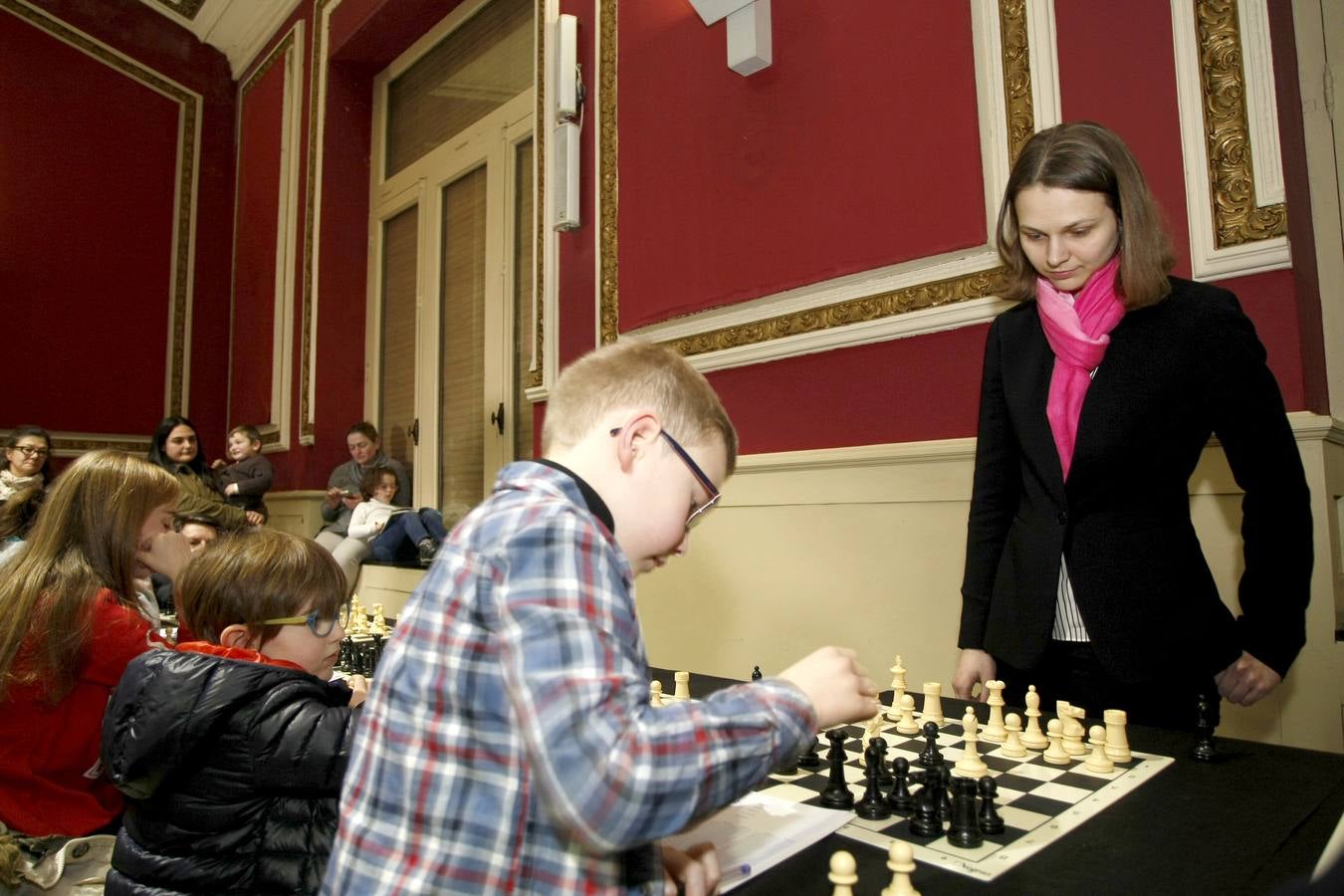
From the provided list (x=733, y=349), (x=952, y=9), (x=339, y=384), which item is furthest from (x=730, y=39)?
(x=339, y=384)

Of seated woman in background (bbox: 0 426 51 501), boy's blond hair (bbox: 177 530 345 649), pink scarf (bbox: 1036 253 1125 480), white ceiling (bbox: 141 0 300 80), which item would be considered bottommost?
Answer: boy's blond hair (bbox: 177 530 345 649)

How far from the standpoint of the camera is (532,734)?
2.13ft

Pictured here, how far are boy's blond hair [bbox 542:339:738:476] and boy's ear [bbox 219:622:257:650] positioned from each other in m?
0.90

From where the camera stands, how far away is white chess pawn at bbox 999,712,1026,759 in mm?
1281

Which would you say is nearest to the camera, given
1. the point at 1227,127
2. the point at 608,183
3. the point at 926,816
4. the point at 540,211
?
the point at 926,816

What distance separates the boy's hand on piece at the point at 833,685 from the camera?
0.79m

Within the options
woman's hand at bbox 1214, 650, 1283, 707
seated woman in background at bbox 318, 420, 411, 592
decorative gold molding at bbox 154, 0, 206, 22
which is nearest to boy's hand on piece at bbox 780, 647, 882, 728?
woman's hand at bbox 1214, 650, 1283, 707

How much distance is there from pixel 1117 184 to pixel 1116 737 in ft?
3.08

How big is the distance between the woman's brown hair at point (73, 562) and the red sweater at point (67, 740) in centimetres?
3

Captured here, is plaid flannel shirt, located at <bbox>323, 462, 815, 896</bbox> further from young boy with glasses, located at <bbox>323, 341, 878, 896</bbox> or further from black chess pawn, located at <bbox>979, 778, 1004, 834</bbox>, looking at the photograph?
black chess pawn, located at <bbox>979, 778, 1004, 834</bbox>

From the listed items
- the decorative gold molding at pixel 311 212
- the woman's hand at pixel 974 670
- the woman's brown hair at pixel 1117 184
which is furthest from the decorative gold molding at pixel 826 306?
the decorative gold molding at pixel 311 212

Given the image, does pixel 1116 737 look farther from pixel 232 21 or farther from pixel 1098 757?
pixel 232 21

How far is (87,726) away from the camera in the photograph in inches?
65.3

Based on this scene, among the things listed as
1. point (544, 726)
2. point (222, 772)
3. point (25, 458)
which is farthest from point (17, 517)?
point (25, 458)
